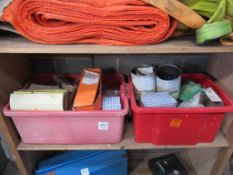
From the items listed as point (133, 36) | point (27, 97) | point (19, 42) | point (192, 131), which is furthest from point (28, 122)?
point (192, 131)

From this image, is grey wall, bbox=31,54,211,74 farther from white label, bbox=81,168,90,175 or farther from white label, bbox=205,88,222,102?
white label, bbox=81,168,90,175

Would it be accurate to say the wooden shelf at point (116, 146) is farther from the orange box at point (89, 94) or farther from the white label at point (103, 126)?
the orange box at point (89, 94)

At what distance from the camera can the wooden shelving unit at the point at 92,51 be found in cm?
66

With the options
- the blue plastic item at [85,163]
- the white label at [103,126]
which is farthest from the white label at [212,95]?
the blue plastic item at [85,163]

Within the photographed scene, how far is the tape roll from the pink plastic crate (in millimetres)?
388

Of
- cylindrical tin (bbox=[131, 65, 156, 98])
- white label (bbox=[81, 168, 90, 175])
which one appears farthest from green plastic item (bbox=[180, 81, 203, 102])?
white label (bbox=[81, 168, 90, 175])

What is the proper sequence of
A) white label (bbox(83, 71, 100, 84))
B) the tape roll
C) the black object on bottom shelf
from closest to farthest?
the tape roll
white label (bbox(83, 71, 100, 84))
the black object on bottom shelf

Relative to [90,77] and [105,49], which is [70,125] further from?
[105,49]

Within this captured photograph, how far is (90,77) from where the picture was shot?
0.93 metres

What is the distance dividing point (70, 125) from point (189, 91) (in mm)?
536

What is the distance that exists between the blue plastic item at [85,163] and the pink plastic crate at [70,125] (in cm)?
26

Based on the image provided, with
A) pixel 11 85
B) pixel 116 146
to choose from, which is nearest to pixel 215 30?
pixel 116 146

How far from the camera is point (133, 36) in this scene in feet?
2.14

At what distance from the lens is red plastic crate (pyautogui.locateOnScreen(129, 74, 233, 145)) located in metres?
0.80
